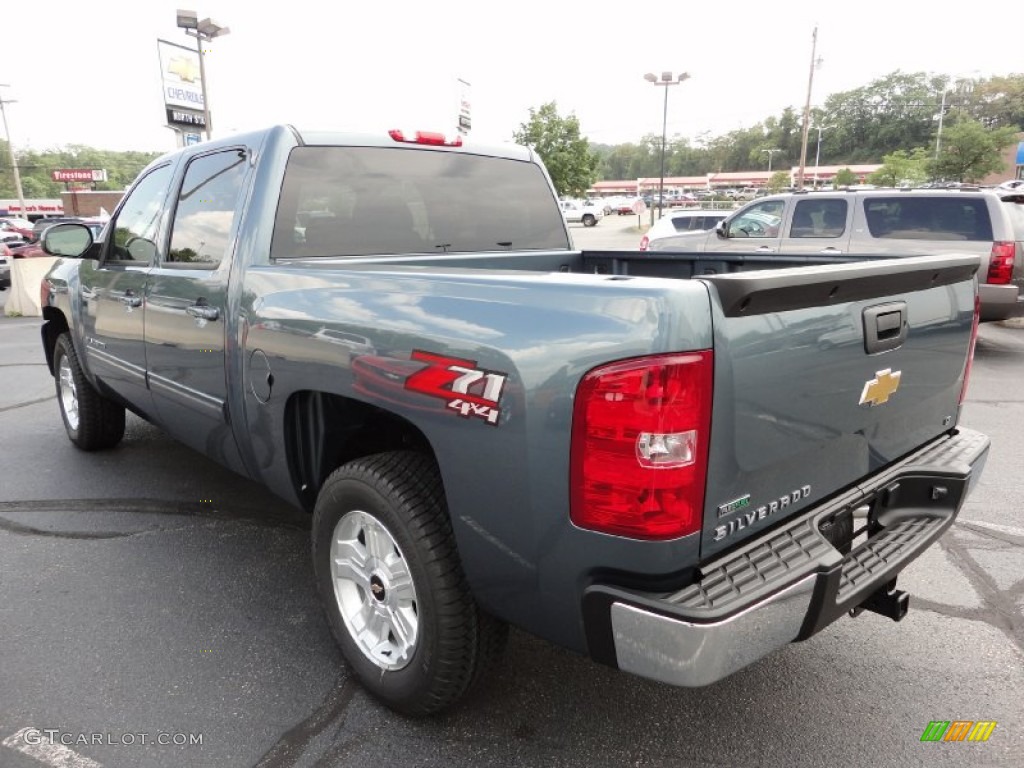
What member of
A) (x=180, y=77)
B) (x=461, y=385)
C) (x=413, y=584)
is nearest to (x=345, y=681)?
(x=413, y=584)

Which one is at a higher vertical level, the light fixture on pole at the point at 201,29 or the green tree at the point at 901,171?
the light fixture on pole at the point at 201,29

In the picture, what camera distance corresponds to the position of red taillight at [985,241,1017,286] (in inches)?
309

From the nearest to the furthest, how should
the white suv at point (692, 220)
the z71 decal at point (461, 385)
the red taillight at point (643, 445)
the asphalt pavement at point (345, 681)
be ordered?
1. the red taillight at point (643, 445)
2. the z71 decal at point (461, 385)
3. the asphalt pavement at point (345, 681)
4. the white suv at point (692, 220)

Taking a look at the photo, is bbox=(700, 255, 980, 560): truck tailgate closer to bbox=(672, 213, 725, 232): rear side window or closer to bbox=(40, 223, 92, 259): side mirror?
bbox=(40, 223, 92, 259): side mirror

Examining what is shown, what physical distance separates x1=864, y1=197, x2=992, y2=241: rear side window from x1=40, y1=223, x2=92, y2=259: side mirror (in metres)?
8.45

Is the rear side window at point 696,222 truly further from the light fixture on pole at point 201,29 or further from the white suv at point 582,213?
the white suv at point 582,213

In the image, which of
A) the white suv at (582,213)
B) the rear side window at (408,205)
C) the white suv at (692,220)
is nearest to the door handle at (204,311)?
the rear side window at (408,205)

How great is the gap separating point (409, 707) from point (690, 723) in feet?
3.02

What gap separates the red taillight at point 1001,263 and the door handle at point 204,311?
823 centimetres

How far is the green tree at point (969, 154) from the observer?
47.0 metres

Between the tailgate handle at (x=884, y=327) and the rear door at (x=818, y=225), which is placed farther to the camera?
the rear door at (x=818, y=225)

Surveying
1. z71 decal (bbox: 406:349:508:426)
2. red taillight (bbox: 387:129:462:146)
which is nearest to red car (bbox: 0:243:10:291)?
red taillight (bbox: 387:129:462:146)

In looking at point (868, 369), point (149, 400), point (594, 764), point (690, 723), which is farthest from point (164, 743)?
point (868, 369)

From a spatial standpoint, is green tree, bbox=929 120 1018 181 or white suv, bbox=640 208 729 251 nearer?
white suv, bbox=640 208 729 251
